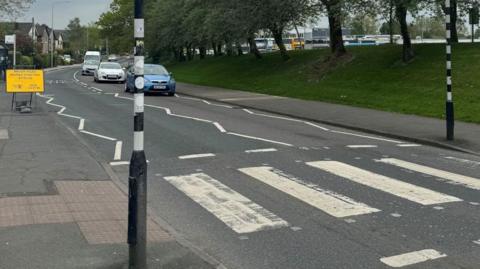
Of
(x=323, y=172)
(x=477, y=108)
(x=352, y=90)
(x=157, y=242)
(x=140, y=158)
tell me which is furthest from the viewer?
(x=352, y=90)

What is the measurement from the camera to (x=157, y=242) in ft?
19.2

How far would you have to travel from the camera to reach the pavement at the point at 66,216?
17.5ft

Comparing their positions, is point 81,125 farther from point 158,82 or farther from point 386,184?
point 158,82

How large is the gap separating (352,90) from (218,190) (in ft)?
55.5

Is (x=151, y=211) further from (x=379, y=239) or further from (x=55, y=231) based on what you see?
(x=379, y=239)

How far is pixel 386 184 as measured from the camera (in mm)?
8602

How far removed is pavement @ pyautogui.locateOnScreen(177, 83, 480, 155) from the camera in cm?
1323

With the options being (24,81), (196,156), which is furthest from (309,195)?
(24,81)

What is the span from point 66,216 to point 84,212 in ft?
0.86

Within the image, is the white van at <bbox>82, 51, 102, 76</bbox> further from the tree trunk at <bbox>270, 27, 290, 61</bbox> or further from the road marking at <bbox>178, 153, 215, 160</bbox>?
the road marking at <bbox>178, 153, 215, 160</bbox>

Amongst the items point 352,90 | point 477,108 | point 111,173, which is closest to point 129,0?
point 352,90

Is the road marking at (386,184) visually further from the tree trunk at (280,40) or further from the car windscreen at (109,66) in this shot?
the car windscreen at (109,66)

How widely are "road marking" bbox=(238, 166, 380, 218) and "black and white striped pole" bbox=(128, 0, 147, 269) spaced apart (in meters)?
2.73

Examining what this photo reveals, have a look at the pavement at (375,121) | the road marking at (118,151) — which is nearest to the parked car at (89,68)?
the pavement at (375,121)
